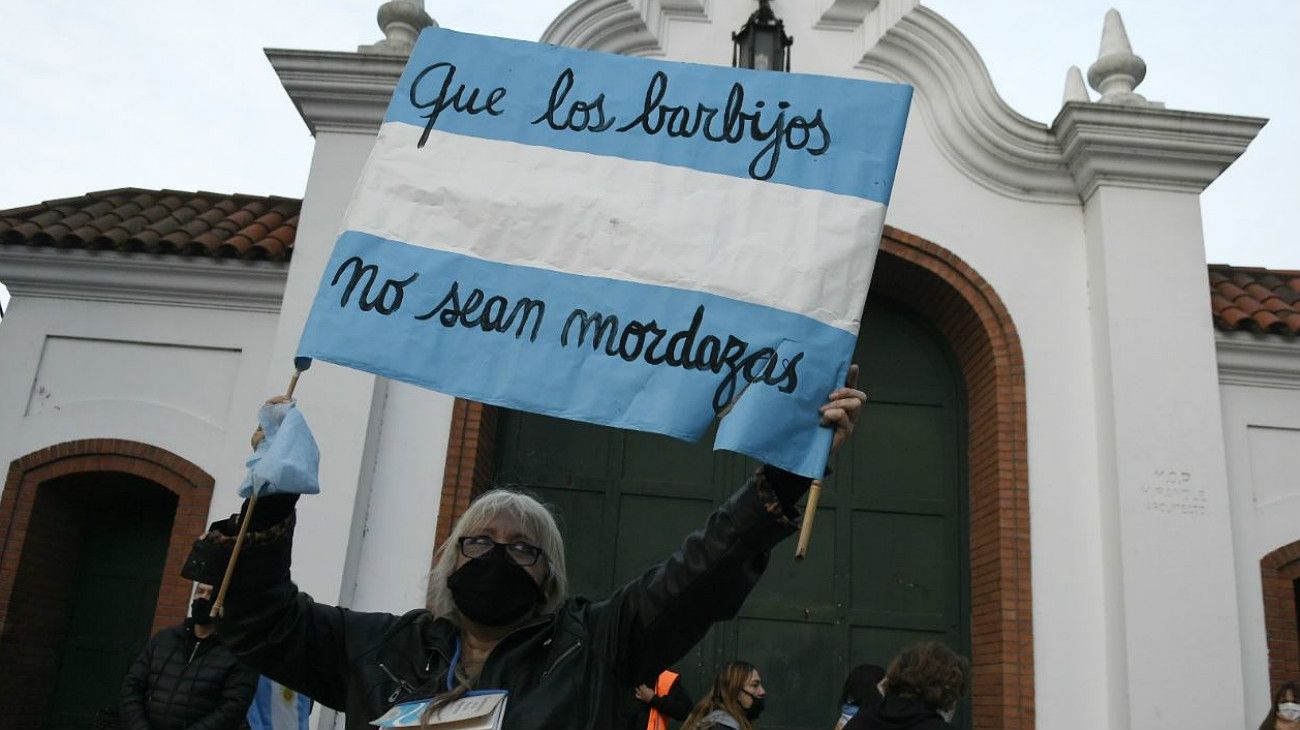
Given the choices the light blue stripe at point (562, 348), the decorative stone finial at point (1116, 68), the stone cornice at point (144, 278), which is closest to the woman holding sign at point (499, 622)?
the light blue stripe at point (562, 348)

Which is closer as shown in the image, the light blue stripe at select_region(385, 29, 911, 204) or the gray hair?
the gray hair

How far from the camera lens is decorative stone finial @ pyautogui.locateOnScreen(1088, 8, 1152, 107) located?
24.7ft

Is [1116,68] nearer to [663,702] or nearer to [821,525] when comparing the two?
[821,525]

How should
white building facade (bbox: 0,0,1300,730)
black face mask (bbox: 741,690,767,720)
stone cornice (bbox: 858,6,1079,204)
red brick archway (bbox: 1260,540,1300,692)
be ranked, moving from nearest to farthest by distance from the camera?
black face mask (bbox: 741,690,767,720), white building facade (bbox: 0,0,1300,730), red brick archway (bbox: 1260,540,1300,692), stone cornice (bbox: 858,6,1079,204)

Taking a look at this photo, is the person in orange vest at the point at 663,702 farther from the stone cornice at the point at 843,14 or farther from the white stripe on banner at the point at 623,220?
the stone cornice at the point at 843,14

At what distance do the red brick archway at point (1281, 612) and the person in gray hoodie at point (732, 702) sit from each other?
3316mm

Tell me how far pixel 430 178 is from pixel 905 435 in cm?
520

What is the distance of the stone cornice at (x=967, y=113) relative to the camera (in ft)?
→ 24.0

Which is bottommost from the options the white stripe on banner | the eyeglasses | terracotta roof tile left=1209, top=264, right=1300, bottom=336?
the eyeglasses

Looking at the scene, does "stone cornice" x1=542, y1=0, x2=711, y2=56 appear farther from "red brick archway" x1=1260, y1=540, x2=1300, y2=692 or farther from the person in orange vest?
"red brick archway" x1=1260, y1=540, x2=1300, y2=692

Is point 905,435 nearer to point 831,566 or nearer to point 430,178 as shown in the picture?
point 831,566

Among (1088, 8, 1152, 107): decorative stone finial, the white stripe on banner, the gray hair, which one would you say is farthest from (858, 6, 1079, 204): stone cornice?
the gray hair

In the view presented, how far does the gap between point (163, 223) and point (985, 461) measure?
6.26m

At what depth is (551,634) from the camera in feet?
7.79
